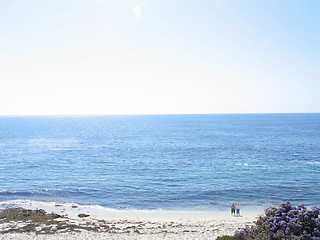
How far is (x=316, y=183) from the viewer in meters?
41.7

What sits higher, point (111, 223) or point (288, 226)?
point (288, 226)

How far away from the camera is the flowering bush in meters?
15.8

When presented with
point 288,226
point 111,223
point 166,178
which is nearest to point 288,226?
point 288,226

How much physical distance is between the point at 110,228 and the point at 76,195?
1478 centimetres

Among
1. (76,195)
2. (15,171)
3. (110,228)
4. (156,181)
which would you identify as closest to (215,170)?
(156,181)

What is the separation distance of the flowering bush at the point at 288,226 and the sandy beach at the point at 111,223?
5541 mm

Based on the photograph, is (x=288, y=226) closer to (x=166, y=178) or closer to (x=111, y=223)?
(x=111, y=223)

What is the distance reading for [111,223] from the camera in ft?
86.3

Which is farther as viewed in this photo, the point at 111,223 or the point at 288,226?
the point at 111,223

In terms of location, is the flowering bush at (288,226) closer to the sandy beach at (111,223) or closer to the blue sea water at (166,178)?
the sandy beach at (111,223)

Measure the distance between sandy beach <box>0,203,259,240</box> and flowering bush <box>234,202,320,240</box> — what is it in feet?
18.2

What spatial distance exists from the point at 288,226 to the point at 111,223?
1694cm

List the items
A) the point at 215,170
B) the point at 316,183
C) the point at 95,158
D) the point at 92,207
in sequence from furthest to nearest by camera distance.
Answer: the point at 95,158 → the point at 215,170 → the point at 316,183 → the point at 92,207

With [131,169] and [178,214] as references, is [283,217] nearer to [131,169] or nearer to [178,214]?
[178,214]
